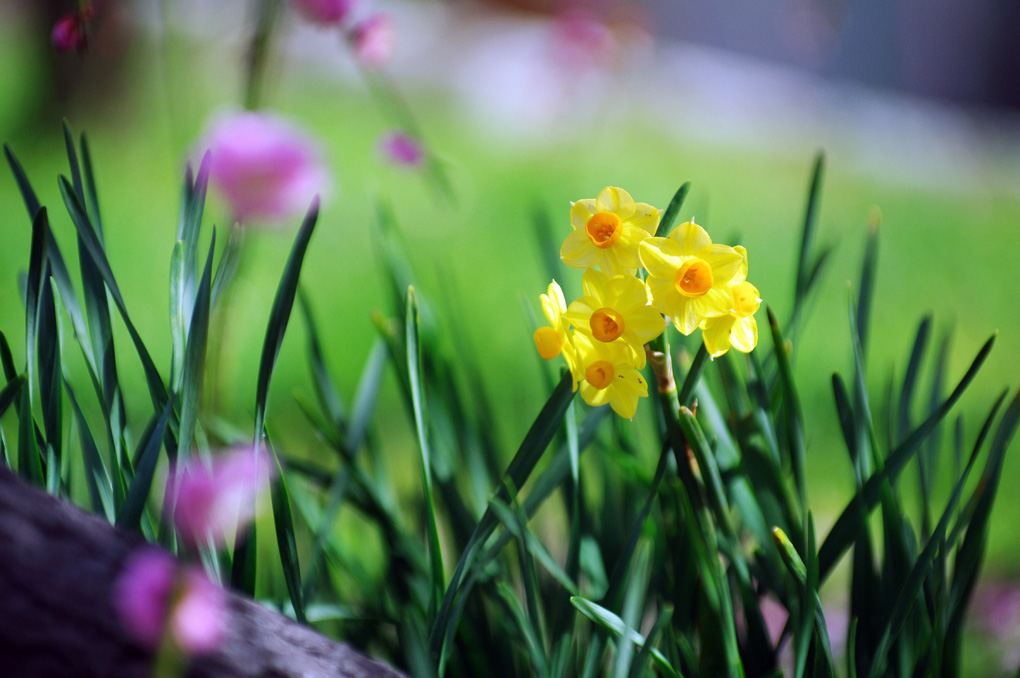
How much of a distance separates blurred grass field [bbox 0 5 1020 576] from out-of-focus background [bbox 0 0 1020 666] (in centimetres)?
1

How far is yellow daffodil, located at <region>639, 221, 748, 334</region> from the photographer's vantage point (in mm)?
A: 343

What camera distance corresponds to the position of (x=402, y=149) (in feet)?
2.37

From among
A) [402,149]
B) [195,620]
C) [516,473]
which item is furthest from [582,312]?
[402,149]

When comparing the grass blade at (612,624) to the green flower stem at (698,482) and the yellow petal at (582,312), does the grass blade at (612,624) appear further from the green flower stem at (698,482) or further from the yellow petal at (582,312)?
the yellow petal at (582,312)

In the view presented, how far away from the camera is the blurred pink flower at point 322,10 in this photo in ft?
2.06

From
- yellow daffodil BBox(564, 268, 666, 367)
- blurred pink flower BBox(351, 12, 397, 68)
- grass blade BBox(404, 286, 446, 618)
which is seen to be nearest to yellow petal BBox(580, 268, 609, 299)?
yellow daffodil BBox(564, 268, 666, 367)

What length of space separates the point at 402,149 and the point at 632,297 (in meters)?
0.45

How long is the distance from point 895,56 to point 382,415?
169 inches

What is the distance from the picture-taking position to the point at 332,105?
279cm

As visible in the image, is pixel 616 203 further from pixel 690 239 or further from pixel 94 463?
pixel 94 463

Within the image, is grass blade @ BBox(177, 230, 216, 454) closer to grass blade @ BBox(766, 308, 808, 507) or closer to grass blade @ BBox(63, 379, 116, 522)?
grass blade @ BBox(63, 379, 116, 522)

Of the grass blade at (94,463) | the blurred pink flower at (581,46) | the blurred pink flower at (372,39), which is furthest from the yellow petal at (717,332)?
the blurred pink flower at (581,46)

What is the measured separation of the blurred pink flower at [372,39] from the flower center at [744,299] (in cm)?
48

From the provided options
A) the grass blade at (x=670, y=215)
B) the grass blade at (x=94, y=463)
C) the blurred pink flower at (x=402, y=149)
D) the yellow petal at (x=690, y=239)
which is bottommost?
the grass blade at (x=94, y=463)
